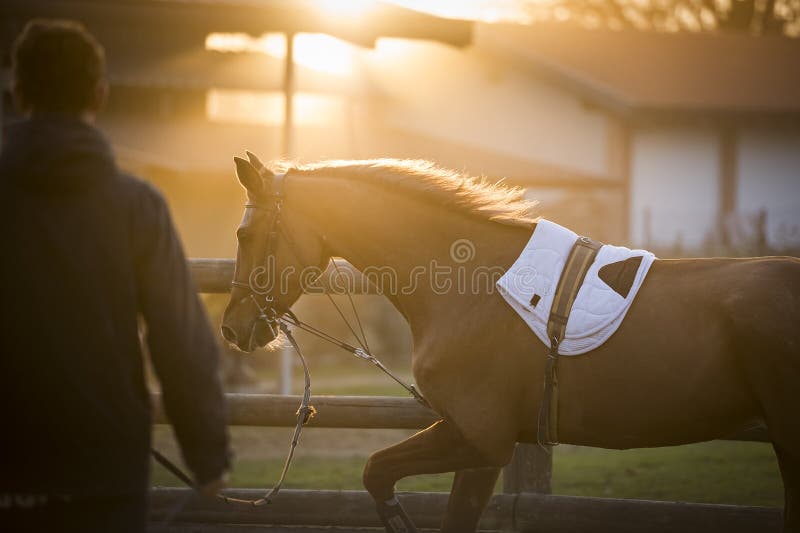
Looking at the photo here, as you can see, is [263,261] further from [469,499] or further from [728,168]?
[728,168]

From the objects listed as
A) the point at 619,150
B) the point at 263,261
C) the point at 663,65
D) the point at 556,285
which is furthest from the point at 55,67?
the point at 663,65

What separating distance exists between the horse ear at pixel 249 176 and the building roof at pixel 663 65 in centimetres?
2243

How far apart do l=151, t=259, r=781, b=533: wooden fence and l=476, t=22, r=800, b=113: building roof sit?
21810mm

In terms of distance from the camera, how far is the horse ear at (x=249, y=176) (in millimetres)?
4699

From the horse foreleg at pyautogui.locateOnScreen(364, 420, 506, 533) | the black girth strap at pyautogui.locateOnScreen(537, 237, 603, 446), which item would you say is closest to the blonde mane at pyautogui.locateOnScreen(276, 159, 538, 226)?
the black girth strap at pyautogui.locateOnScreen(537, 237, 603, 446)

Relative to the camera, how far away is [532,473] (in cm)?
546

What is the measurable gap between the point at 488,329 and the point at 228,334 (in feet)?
4.23

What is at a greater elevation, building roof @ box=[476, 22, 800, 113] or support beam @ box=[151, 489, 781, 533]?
building roof @ box=[476, 22, 800, 113]

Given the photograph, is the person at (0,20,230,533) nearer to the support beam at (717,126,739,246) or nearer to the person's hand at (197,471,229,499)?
the person's hand at (197,471,229,499)

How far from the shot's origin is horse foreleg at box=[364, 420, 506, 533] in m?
4.44

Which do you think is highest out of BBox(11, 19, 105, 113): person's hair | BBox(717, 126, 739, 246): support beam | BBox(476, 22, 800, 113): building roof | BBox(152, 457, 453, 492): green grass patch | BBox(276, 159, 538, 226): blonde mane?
BBox(476, 22, 800, 113): building roof

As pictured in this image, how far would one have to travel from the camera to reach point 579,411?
441cm

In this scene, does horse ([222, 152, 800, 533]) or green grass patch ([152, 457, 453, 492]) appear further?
green grass patch ([152, 457, 453, 492])

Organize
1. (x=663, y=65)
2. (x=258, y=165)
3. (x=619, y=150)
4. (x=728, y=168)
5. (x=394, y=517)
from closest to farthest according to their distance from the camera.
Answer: (x=394, y=517), (x=258, y=165), (x=619, y=150), (x=728, y=168), (x=663, y=65)
